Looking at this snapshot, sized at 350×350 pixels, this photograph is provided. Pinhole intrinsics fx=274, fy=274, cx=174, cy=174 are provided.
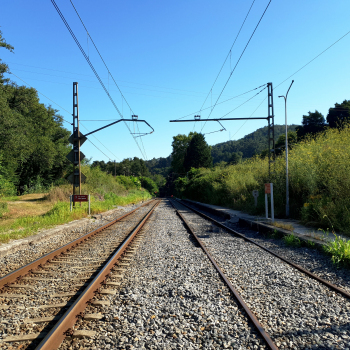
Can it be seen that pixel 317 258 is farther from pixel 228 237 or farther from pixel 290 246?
pixel 228 237

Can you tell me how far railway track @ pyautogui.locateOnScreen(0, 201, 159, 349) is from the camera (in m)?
3.20

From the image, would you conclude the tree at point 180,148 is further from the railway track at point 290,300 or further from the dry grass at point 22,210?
the railway track at point 290,300

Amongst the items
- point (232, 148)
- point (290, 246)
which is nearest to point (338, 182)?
point (290, 246)

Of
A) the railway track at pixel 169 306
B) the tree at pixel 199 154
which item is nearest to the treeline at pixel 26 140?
the railway track at pixel 169 306

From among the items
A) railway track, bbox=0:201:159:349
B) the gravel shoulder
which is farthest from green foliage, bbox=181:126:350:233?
the gravel shoulder

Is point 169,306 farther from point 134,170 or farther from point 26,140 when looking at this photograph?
point 134,170

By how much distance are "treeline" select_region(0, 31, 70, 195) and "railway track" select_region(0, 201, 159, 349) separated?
17.8 meters

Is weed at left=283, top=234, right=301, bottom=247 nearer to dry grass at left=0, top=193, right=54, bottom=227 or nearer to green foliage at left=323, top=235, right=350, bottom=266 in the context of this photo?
green foliage at left=323, top=235, right=350, bottom=266

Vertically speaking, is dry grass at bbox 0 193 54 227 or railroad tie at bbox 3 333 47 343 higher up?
dry grass at bbox 0 193 54 227

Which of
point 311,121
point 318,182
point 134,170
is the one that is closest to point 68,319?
point 318,182

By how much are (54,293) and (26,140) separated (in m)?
29.0

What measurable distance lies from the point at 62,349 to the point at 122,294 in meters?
1.61

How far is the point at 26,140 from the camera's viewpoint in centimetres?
2933

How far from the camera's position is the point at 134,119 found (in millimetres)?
16547
